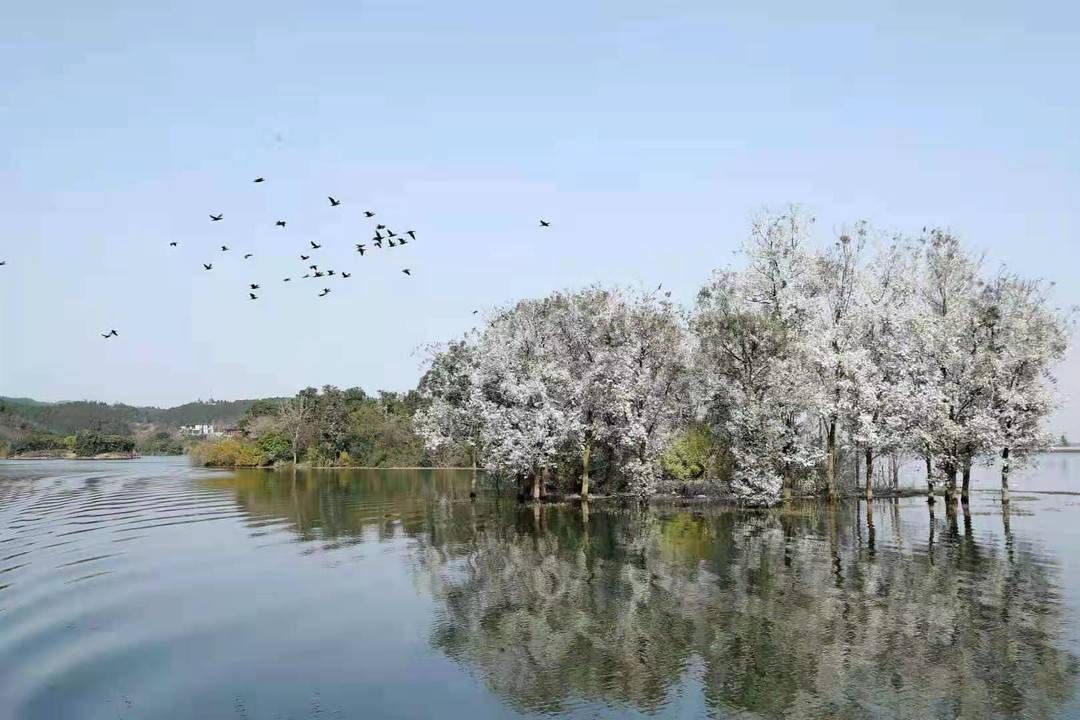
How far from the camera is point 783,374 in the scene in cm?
5938

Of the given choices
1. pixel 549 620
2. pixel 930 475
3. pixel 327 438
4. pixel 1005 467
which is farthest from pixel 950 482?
pixel 327 438

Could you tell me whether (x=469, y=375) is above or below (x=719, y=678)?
above

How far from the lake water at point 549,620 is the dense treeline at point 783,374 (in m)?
8.40

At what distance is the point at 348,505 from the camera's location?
7156cm

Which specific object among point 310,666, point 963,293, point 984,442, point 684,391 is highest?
point 963,293

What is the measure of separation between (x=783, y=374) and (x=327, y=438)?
122458mm

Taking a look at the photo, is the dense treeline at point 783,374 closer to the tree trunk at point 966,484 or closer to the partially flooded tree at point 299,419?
the tree trunk at point 966,484

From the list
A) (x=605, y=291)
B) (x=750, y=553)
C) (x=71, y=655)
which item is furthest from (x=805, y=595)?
(x=605, y=291)

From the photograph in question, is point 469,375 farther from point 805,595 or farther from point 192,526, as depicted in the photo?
point 805,595

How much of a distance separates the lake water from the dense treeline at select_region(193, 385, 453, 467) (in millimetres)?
102705

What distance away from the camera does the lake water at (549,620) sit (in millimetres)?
20109

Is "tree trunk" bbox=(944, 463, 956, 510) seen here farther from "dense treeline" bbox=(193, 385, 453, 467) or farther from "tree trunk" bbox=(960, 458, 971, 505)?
"dense treeline" bbox=(193, 385, 453, 467)

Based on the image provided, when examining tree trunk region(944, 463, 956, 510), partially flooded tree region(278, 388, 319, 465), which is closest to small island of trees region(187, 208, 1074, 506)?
tree trunk region(944, 463, 956, 510)

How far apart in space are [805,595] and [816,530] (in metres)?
19.6
